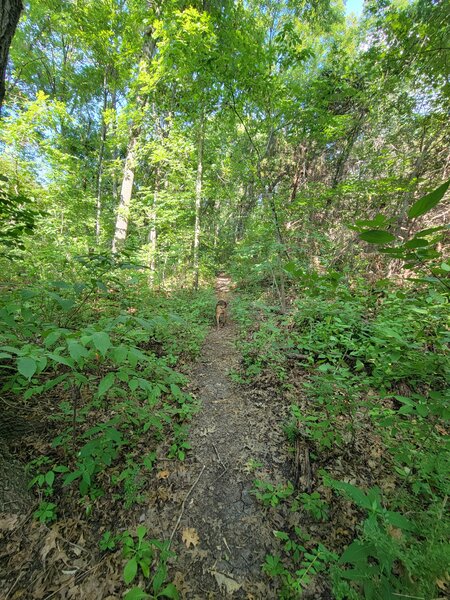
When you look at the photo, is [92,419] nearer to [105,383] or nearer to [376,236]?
[105,383]

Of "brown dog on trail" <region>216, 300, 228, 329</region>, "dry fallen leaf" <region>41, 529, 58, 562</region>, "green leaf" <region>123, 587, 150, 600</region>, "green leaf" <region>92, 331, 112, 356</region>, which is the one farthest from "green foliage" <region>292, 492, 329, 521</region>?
"brown dog on trail" <region>216, 300, 228, 329</region>

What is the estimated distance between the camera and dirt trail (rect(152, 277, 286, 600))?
1918 millimetres

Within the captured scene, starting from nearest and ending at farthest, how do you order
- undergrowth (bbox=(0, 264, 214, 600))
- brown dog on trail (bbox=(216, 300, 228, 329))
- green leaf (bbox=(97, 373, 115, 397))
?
green leaf (bbox=(97, 373, 115, 397)) → undergrowth (bbox=(0, 264, 214, 600)) → brown dog on trail (bbox=(216, 300, 228, 329))

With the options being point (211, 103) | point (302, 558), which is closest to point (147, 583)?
point (302, 558)

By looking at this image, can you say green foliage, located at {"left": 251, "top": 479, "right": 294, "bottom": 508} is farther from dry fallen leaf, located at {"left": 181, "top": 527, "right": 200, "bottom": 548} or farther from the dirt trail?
dry fallen leaf, located at {"left": 181, "top": 527, "right": 200, "bottom": 548}

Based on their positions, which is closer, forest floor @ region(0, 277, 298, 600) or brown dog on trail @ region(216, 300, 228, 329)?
forest floor @ region(0, 277, 298, 600)

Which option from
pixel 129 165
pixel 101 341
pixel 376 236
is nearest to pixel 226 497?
pixel 101 341

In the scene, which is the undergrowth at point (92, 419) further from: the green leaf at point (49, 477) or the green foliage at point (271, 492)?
the green foliage at point (271, 492)

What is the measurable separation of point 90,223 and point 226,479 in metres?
9.68

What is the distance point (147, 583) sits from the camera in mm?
1828

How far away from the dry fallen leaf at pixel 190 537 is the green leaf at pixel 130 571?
0.49m

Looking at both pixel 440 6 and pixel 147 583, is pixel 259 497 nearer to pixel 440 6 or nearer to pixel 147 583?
pixel 147 583

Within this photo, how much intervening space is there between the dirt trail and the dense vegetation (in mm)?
153

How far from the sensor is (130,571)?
5.65 feet
